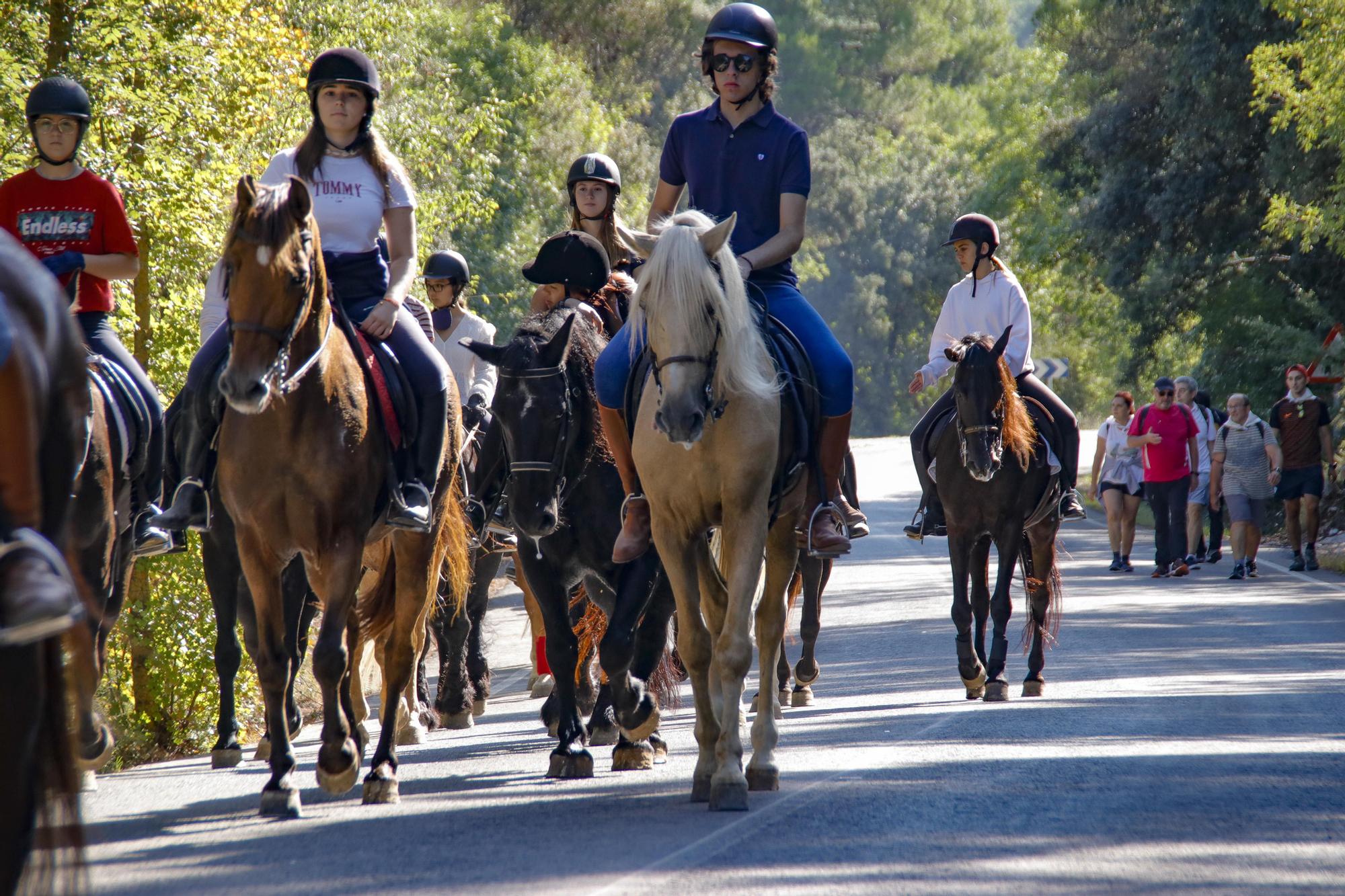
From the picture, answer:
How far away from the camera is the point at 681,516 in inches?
305

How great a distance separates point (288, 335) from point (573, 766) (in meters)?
2.58

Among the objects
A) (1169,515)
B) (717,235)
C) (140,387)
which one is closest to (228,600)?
(140,387)

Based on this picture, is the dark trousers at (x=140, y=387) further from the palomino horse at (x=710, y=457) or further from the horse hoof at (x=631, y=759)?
the horse hoof at (x=631, y=759)

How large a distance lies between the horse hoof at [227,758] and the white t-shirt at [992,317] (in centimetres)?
544

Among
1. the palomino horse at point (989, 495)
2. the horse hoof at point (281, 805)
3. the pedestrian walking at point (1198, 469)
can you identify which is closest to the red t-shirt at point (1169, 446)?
the pedestrian walking at point (1198, 469)

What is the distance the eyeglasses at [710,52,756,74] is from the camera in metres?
8.65

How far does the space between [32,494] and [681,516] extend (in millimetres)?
4003

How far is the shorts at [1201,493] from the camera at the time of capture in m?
23.6

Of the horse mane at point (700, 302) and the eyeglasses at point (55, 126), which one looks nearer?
the horse mane at point (700, 302)

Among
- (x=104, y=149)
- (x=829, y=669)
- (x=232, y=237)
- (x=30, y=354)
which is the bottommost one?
(x=829, y=669)

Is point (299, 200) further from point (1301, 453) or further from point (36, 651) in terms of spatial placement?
point (1301, 453)

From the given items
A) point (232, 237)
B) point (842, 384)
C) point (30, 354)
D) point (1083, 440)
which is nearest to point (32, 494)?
point (30, 354)

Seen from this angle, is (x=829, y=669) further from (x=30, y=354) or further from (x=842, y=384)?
(x=30, y=354)

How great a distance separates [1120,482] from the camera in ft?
77.5
